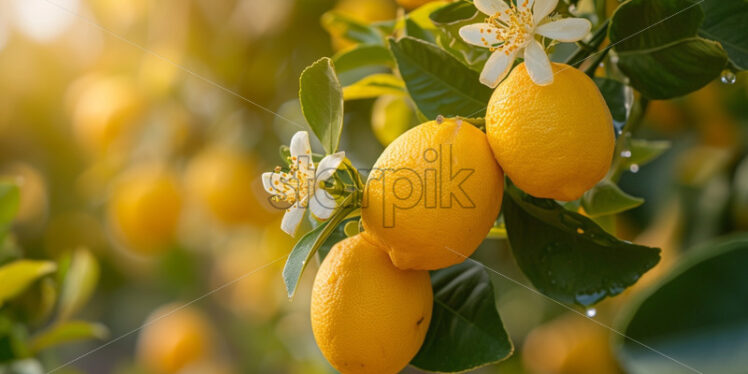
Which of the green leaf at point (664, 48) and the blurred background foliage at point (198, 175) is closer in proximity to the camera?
the green leaf at point (664, 48)

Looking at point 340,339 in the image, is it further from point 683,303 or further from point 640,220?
point 640,220

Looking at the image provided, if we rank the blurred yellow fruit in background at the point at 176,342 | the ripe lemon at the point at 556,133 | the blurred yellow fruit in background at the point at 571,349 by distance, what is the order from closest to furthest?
the ripe lemon at the point at 556,133, the blurred yellow fruit in background at the point at 571,349, the blurred yellow fruit in background at the point at 176,342

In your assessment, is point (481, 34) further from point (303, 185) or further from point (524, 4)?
point (303, 185)

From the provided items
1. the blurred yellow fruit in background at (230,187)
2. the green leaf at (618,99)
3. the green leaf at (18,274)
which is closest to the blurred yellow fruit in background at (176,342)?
the blurred yellow fruit in background at (230,187)

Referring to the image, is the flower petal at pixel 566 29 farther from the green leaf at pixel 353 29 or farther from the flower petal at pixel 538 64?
the green leaf at pixel 353 29

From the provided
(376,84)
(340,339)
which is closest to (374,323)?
(340,339)

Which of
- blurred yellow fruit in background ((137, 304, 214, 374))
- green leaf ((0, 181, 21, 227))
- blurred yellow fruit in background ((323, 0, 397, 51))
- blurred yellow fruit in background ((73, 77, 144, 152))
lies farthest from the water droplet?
blurred yellow fruit in background ((137, 304, 214, 374))
